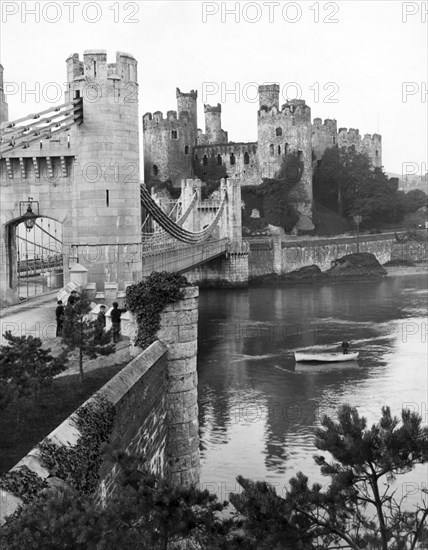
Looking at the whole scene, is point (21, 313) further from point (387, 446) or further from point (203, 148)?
point (203, 148)

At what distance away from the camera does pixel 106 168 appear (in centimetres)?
1555

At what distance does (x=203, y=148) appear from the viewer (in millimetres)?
63000

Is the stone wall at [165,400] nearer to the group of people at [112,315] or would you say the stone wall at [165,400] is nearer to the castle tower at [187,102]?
the group of people at [112,315]

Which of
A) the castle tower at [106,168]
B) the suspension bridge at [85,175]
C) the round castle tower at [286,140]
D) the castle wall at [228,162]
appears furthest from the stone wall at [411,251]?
the castle tower at [106,168]

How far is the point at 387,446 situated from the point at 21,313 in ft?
35.6

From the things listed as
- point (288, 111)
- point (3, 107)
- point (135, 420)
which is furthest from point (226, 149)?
point (135, 420)

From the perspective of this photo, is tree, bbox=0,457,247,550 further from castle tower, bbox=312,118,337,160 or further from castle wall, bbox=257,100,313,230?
castle tower, bbox=312,118,337,160

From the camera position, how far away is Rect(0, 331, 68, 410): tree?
873 cm

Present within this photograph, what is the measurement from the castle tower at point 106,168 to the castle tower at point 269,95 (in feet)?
155

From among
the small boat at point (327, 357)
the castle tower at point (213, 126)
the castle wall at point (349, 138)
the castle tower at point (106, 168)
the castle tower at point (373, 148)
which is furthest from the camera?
the castle tower at point (373, 148)

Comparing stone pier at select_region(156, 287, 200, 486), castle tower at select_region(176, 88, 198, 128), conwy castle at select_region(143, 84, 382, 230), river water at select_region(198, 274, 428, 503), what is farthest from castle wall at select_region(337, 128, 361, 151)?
Result: stone pier at select_region(156, 287, 200, 486)

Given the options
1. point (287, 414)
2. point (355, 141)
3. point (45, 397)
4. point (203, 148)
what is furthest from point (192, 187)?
point (45, 397)

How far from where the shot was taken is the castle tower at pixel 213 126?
65562 millimetres

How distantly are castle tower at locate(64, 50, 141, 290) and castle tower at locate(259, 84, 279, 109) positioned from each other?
47.1 meters
